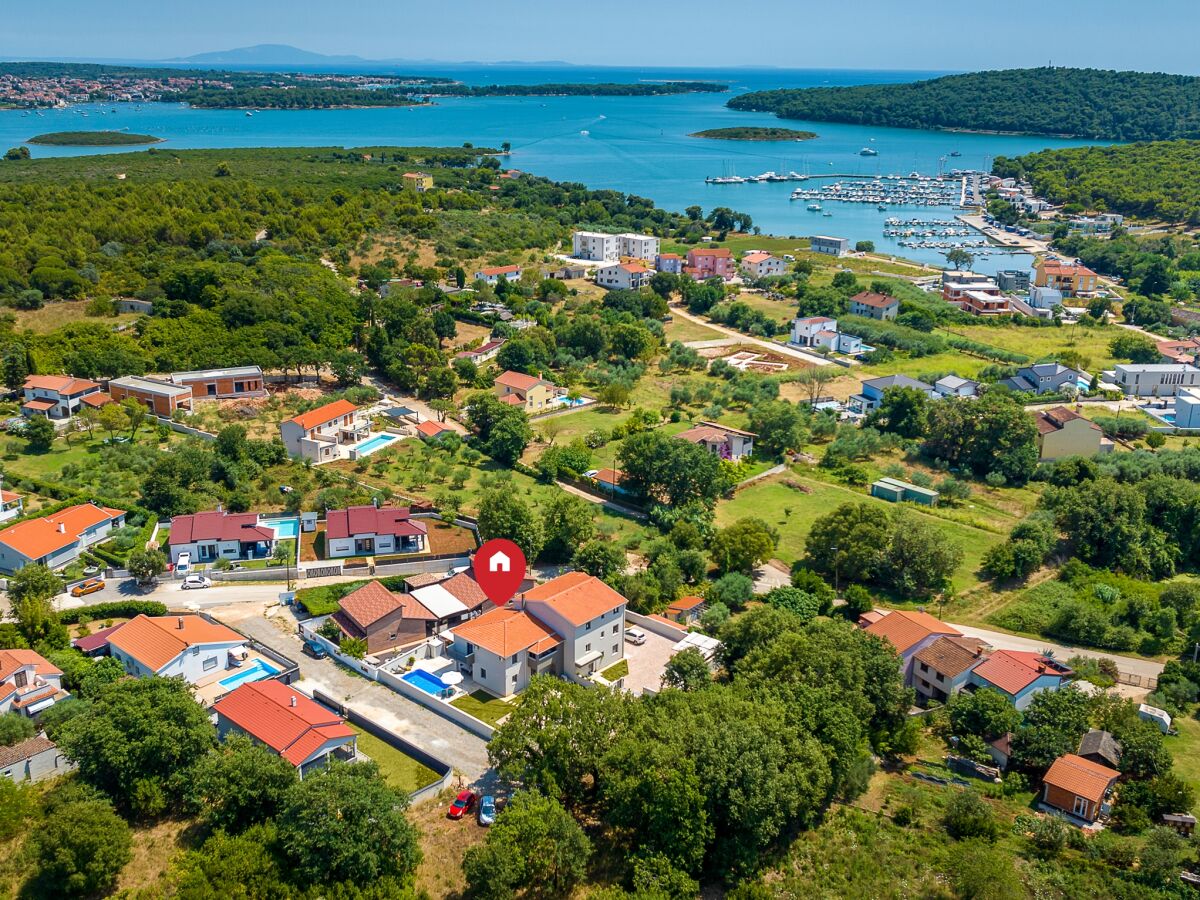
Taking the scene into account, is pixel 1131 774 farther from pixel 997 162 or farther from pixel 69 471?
pixel 997 162

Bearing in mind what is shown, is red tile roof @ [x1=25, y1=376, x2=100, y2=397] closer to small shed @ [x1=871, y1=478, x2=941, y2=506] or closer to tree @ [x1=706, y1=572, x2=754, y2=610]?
tree @ [x1=706, y1=572, x2=754, y2=610]

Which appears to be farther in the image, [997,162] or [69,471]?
[997,162]

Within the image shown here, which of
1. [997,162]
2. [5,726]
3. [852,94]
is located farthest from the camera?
[852,94]

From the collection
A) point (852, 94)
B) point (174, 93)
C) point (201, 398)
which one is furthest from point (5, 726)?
point (174, 93)

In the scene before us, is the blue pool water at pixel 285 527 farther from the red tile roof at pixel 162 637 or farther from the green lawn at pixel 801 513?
the green lawn at pixel 801 513

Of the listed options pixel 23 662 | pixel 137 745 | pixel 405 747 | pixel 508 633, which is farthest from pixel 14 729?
pixel 508 633

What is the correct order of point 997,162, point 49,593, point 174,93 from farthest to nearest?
point 174,93, point 997,162, point 49,593
